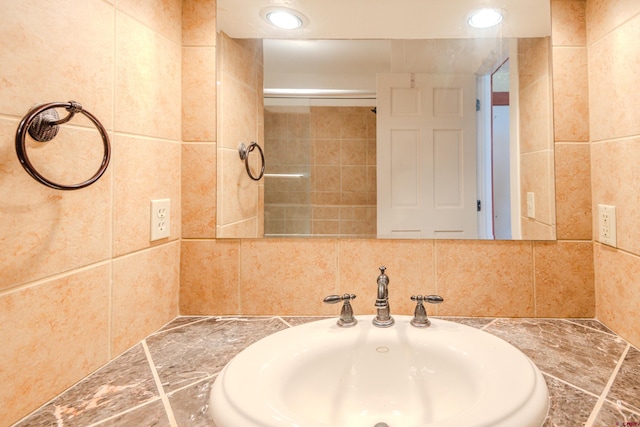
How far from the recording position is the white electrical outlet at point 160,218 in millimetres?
867

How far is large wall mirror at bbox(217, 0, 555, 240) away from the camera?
0.96 metres

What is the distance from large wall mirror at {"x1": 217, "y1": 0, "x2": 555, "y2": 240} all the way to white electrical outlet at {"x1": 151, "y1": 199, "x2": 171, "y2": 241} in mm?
149

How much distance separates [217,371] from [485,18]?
1225mm

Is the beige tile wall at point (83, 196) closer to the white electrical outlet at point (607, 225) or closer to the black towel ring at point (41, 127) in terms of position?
the black towel ring at point (41, 127)

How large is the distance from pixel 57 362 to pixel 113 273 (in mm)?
200

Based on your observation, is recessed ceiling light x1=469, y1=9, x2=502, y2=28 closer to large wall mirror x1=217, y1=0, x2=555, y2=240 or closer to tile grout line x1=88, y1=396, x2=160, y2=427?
large wall mirror x1=217, y1=0, x2=555, y2=240

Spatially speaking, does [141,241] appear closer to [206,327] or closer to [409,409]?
[206,327]

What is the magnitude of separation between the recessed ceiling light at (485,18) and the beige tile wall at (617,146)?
0.83 ft

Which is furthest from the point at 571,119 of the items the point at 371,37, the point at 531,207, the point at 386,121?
the point at 371,37

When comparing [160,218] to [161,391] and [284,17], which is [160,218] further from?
[284,17]

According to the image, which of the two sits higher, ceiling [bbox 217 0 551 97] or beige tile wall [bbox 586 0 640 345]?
ceiling [bbox 217 0 551 97]

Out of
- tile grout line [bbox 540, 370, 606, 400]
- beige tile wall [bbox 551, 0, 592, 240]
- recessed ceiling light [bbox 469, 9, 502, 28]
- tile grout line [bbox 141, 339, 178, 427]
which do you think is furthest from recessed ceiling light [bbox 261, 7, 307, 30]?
tile grout line [bbox 540, 370, 606, 400]

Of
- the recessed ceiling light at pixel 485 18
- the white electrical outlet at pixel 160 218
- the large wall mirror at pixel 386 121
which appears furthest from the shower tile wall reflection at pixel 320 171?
the recessed ceiling light at pixel 485 18

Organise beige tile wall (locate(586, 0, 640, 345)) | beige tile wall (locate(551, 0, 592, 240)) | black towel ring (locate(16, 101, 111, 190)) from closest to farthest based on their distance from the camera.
A: black towel ring (locate(16, 101, 111, 190)), beige tile wall (locate(586, 0, 640, 345)), beige tile wall (locate(551, 0, 592, 240))
